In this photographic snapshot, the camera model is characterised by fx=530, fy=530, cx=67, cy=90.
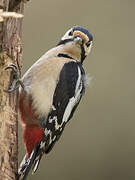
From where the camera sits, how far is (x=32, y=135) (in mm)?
2574

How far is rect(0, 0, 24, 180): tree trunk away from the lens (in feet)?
7.71

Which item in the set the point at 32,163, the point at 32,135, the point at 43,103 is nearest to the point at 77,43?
the point at 43,103

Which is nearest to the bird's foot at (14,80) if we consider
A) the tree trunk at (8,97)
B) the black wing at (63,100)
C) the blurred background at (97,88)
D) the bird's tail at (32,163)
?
the tree trunk at (8,97)

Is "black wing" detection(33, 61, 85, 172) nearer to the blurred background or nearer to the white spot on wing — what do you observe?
the white spot on wing

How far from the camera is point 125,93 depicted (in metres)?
4.11

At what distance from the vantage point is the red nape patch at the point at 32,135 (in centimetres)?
258

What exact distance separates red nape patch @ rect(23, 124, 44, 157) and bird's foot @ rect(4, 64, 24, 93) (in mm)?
236

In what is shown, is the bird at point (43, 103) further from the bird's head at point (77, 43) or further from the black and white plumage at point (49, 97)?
the bird's head at point (77, 43)

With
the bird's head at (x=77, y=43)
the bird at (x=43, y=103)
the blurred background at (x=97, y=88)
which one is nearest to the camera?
the bird at (x=43, y=103)

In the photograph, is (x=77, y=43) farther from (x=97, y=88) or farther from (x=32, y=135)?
(x=97, y=88)

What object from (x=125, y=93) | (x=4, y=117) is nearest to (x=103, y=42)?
(x=125, y=93)

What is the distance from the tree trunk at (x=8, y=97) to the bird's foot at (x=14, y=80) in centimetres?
2

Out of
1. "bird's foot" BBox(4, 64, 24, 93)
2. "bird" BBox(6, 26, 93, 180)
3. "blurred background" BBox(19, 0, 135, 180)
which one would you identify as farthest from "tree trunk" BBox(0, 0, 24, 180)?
"blurred background" BBox(19, 0, 135, 180)

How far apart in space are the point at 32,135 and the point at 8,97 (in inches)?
10.5
